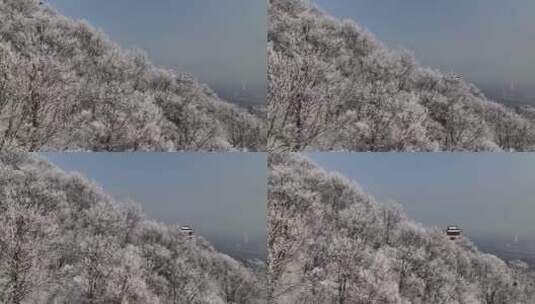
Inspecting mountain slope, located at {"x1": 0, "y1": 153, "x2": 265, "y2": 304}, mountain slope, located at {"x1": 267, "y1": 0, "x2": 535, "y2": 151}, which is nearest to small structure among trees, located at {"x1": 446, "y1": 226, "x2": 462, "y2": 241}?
mountain slope, located at {"x1": 267, "y1": 0, "x2": 535, "y2": 151}

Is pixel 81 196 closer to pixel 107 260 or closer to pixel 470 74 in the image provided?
pixel 107 260

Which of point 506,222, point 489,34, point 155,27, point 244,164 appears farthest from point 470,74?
point 155,27

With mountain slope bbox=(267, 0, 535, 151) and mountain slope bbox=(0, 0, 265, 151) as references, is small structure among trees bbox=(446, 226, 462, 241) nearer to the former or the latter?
mountain slope bbox=(267, 0, 535, 151)

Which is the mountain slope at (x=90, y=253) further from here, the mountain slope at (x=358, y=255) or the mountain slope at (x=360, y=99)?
the mountain slope at (x=360, y=99)

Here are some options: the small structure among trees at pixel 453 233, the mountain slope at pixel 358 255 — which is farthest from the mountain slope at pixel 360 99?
the small structure among trees at pixel 453 233

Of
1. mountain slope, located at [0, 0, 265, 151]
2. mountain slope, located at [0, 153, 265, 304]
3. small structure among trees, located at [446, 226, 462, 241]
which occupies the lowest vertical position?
mountain slope, located at [0, 153, 265, 304]

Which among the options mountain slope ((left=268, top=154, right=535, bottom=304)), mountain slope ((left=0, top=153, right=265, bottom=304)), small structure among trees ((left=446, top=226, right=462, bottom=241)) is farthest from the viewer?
small structure among trees ((left=446, top=226, right=462, bottom=241))

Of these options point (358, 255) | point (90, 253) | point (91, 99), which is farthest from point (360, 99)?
point (90, 253)

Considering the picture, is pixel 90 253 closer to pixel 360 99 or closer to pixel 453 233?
pixel 360 99
